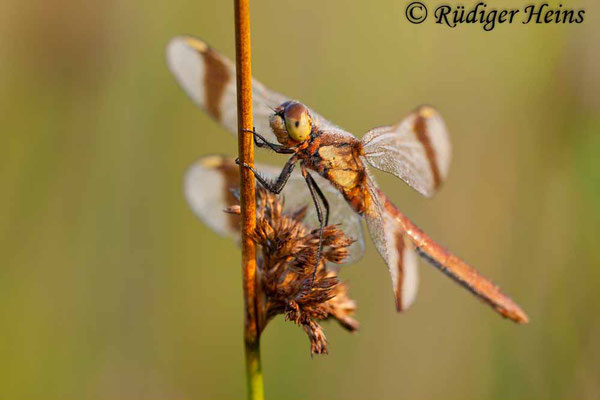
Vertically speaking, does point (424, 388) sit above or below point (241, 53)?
below

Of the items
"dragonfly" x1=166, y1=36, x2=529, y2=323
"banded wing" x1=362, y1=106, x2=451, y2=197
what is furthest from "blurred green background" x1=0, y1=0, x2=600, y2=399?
"banded wing" x1=362, y1=106, x2=451, y2=197

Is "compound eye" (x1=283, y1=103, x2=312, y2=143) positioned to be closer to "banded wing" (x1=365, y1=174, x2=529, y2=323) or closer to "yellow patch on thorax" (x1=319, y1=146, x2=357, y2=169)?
"yellow patch on thorax" (x1=319, y1=146, x2=357, y2=169)

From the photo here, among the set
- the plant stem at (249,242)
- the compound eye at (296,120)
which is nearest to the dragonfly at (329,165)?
the compound eye at (296,120)

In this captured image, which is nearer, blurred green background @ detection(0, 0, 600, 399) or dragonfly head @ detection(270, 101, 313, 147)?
dragonfly head @ detection(270, 101, 313, 147)

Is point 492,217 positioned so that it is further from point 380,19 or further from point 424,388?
point 380,19

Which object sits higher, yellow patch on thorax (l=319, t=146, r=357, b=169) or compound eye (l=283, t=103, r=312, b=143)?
compound eye (l=283, t=103, r=312, b=143)

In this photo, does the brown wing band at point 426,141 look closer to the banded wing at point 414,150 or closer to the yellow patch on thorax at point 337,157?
the banded wing at point 414,150

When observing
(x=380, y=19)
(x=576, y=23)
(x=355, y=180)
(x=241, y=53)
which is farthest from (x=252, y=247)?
(x=380, y=19)
